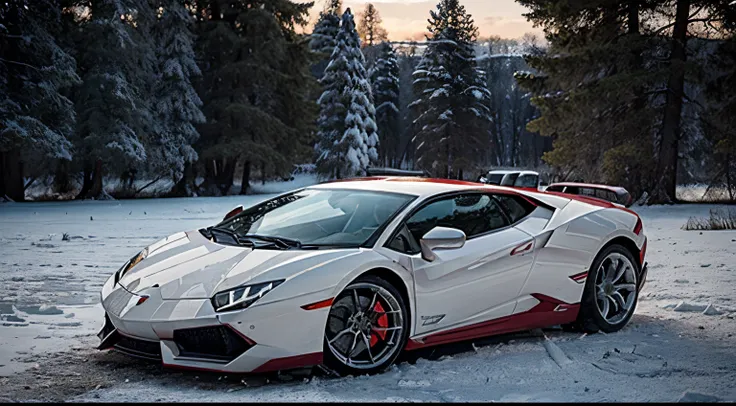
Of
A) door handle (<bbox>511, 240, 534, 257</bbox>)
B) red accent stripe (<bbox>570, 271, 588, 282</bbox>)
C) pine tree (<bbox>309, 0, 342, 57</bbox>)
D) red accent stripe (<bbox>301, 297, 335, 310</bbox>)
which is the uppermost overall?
pine tree (<bbox>309, 0, 342, 57</bbox>)

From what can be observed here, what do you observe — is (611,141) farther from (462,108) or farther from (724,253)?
(462,108)

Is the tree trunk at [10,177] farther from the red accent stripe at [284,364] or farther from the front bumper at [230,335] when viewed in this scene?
the red accent stripe at [284,364]

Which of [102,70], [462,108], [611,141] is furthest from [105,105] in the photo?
[462,108]

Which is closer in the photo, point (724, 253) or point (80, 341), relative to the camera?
point (80, 341)

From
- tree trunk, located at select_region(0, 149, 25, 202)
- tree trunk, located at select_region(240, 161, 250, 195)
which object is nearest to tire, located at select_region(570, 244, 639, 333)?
tree trunk, located at select_region(0, 149, 25, 202)

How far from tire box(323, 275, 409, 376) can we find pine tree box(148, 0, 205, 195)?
1144 inches

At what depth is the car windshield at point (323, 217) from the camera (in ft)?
18.1

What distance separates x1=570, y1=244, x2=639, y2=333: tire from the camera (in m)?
6.50

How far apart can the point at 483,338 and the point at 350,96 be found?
45932 mm

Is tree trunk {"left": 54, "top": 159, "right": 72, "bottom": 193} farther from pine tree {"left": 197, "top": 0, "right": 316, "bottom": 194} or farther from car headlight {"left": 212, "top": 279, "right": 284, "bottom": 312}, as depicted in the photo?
car headlight {"left": 212, "top": 279, "right": 284, "bottom": 312}

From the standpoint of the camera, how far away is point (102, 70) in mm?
A: 29344

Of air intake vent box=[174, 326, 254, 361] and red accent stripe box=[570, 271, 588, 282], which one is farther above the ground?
red accent stripe box=[570, 271, 588, 282]

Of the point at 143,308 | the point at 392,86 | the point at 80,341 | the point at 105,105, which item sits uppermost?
the point at 392,86

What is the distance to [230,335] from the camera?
4.62 metres
